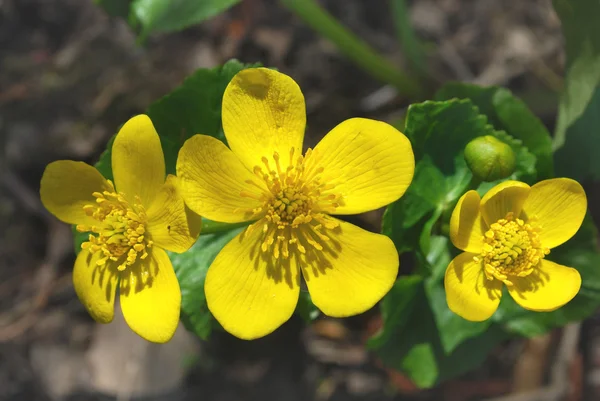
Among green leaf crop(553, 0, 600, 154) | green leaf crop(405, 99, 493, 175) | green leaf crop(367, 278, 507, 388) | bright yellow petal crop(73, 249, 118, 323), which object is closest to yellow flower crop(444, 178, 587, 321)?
green leaf crop(405, 99, 493, 175)

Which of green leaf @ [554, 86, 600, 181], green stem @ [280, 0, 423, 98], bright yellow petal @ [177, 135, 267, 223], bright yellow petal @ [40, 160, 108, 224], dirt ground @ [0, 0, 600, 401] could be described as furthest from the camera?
dirt ground @ [0, 0, 600, 401]

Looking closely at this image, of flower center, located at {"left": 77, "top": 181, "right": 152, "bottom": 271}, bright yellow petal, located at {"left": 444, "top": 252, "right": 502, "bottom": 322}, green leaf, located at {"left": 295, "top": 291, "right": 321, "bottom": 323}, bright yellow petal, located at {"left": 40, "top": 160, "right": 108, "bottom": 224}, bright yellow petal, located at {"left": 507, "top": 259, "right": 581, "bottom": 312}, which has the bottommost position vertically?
green leaf, located at {"left": 295, "top": 291, "right": 321, "bottom": 323}

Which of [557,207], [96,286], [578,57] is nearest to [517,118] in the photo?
[578,57]

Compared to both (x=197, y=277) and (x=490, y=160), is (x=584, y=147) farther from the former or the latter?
(x=197, y=277)

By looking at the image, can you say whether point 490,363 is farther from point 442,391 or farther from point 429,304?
point 429,304

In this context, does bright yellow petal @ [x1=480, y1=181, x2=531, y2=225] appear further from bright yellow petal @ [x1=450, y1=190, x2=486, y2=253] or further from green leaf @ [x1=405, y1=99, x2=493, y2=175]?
green leaf @ [x1=405, y1=99, x2=493, y2=175]

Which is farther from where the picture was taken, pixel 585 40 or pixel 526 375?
pixel 526 375

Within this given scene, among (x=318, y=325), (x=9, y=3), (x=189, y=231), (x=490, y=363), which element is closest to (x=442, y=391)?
(x=490, y=363)

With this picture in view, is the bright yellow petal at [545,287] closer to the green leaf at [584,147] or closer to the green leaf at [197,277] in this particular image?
the green leaf at [584,147]
